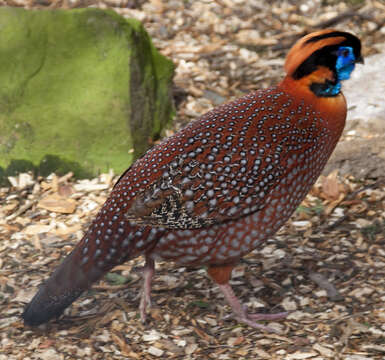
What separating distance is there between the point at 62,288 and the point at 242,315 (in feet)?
3.39

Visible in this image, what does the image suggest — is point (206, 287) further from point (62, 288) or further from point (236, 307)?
point (62, 288)

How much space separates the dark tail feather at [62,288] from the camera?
136 inches

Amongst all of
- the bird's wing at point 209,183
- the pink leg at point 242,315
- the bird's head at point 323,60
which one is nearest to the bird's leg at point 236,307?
the pink leg at point 242,315

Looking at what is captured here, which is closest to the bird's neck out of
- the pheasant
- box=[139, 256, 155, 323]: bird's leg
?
the pheasant

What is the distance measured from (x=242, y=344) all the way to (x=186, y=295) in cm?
54

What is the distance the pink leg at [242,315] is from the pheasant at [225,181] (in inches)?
3.5

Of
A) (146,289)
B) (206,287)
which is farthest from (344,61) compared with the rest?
(146,289)

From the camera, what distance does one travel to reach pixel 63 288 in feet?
11.4

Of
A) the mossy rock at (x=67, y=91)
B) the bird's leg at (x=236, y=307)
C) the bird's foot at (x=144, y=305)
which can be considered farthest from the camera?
the mossy rock at (x=67, y=91)

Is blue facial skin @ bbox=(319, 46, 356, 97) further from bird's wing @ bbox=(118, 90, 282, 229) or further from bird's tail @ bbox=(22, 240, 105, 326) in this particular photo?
bird's tail @ bbox=(22, 240, 105, 326)

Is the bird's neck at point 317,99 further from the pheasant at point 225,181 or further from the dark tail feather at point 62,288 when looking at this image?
the dark tail feather at point 62,288

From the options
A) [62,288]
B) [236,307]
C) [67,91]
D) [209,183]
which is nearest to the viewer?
[209,183]

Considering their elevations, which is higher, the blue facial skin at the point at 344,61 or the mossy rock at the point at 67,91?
the blue facial skin at the point at 344,61

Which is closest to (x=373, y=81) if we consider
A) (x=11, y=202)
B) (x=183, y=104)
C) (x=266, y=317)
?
(x=183, y=104)
